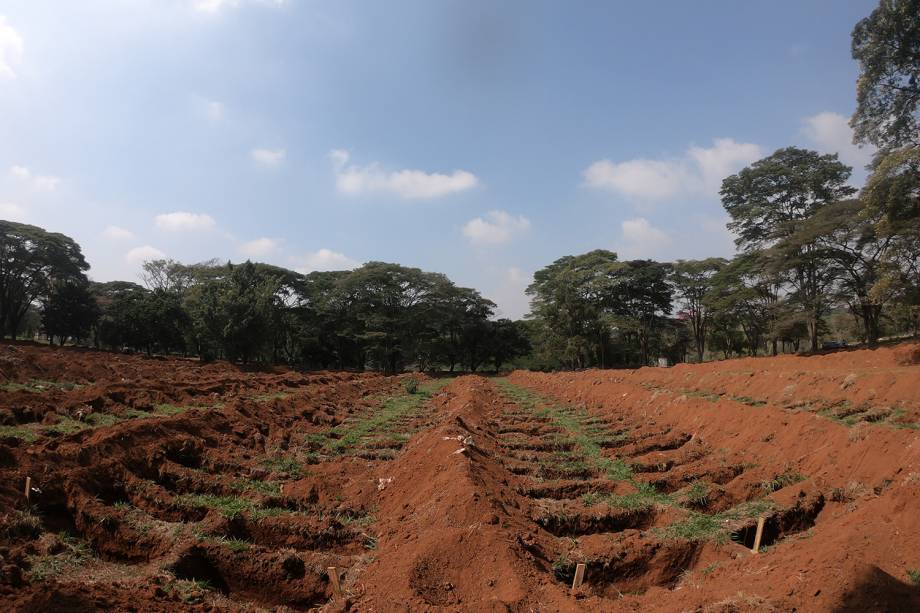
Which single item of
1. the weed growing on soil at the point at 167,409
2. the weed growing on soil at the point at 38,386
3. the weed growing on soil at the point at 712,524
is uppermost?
the weed growing on soil at the point at 38,386

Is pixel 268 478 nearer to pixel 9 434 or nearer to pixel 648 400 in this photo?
pixel 9 434

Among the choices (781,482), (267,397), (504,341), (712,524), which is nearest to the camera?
(712,524)

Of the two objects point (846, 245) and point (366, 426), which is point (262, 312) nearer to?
point (366, 426)

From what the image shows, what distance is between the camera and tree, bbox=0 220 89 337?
38.2 m

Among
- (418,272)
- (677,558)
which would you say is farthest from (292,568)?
(418,272)

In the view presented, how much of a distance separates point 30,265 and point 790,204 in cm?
5421

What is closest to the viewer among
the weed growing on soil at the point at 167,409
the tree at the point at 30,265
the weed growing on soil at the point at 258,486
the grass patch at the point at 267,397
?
the weed growing on soil at the point at 258,486

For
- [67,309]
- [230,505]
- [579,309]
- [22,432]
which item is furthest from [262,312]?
[230,505]

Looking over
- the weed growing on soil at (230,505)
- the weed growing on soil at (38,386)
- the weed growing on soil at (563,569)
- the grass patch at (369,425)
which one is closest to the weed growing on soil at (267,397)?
the grass patch at (369,425)

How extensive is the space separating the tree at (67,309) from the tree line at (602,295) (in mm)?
111

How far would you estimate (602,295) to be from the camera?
150 feet

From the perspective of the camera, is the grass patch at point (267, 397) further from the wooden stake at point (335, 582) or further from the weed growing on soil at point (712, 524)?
the weed growing on soil at point (712, 524)

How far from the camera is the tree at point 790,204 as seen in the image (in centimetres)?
2442

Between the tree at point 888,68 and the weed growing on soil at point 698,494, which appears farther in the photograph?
the tree at point 888,68
